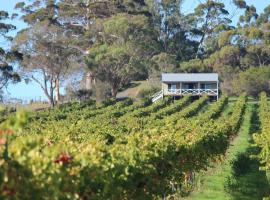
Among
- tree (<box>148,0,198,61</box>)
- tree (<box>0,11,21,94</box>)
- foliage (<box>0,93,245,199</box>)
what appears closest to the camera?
foliage (<box>0,93,245,199</box>)

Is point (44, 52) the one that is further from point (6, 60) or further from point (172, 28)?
point (172, 28)

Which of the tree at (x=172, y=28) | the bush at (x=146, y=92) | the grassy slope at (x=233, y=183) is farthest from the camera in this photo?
the tree at (x=172, y=28)

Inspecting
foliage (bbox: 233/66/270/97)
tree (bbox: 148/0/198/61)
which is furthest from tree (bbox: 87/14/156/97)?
tree (bbox: 148/0/198/61)

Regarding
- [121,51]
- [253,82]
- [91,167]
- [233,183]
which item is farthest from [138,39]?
[91,167]

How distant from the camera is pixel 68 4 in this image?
247ft

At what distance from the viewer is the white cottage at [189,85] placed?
6806 cm

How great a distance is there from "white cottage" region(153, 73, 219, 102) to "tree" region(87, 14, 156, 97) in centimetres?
376

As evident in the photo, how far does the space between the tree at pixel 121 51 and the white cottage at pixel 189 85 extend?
376 centimetres

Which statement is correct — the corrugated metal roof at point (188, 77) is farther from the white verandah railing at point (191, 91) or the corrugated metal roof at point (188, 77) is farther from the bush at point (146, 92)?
the bush at point (146, 92)

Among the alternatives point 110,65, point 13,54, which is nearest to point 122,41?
point 110,65

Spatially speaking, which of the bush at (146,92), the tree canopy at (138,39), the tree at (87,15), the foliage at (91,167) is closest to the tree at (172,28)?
the tree canopy at (138,39)

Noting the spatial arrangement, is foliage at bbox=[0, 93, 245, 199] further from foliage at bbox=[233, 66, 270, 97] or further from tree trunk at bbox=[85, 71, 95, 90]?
foliage at bbox=[233, 66, 270, 97]

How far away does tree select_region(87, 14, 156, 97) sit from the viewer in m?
65.5

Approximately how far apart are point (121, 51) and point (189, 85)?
1059 cm
